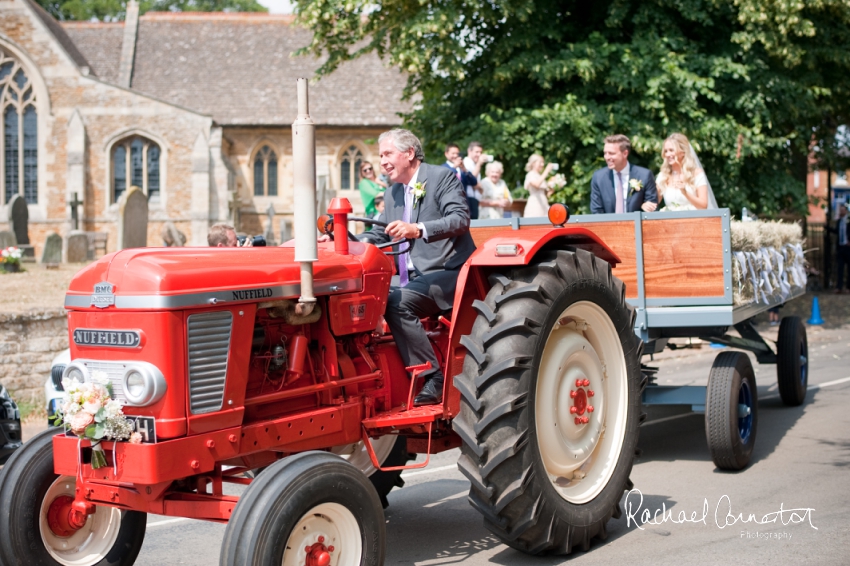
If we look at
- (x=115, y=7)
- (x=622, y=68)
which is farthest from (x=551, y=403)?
(x=115, y=7)

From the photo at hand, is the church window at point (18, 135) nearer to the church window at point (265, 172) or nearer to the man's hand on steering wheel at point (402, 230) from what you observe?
the church window at point (265, 172)

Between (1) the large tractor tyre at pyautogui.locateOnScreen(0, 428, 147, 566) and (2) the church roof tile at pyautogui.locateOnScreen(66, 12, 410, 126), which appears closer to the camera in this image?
(1) the large tractor tyre at pyautogui.locateOnScreen(0, 428, 147, 566)

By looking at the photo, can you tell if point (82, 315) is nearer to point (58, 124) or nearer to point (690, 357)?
point (690, 357)

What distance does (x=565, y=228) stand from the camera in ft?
16.0

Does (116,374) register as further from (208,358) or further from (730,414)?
(730,414)

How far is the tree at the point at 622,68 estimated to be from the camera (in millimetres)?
13820

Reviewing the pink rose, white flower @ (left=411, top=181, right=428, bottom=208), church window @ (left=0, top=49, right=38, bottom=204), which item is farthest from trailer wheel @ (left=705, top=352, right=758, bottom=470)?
church window @ (left=0, top=49, right=38, bottom=204)

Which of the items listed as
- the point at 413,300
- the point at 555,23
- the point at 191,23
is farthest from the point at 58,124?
the point at 413,300

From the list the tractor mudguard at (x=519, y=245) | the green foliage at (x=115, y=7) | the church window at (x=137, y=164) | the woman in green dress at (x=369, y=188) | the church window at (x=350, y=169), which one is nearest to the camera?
the tractor mudguard at (x=519, y=245)

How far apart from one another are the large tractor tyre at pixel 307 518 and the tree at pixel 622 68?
10956 mm

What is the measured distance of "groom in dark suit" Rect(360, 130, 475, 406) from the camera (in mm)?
4566

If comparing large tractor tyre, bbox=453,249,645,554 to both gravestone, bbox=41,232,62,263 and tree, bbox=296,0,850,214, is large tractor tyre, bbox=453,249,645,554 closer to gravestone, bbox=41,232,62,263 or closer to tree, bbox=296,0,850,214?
tree, bbox=296,0,850,214
